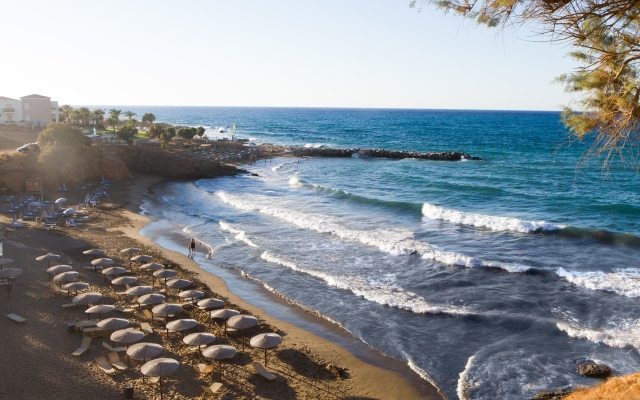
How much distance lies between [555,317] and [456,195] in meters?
27.8

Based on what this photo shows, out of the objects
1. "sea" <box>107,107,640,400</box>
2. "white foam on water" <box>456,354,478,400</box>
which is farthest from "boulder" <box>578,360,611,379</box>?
"white foam on water" <box>456,354,478,400</box>

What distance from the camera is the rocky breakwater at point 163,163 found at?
59.3 meters

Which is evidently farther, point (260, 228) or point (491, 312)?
point (260, 228)

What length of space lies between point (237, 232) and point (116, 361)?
60.8 ft

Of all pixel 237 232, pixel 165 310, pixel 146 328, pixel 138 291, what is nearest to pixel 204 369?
pixel 165 310

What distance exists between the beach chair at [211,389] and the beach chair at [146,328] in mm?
4514

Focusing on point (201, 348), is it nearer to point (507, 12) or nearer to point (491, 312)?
point (491, 312)

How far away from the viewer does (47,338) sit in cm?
1705

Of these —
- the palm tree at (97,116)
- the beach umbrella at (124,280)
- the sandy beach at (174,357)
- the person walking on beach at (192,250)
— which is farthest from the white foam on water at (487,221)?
the palm tree at (97,116)

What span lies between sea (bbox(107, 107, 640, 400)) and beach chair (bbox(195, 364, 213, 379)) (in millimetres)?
5891

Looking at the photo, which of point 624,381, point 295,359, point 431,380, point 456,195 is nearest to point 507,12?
point 624,381

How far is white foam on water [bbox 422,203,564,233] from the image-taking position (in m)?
33.9

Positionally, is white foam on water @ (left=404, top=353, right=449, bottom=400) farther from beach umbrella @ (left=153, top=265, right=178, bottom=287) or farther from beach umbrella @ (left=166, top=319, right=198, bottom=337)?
beach umbrella @ (left=153, top=265, right=178, bottom=287)

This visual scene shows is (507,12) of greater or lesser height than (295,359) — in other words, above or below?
above
